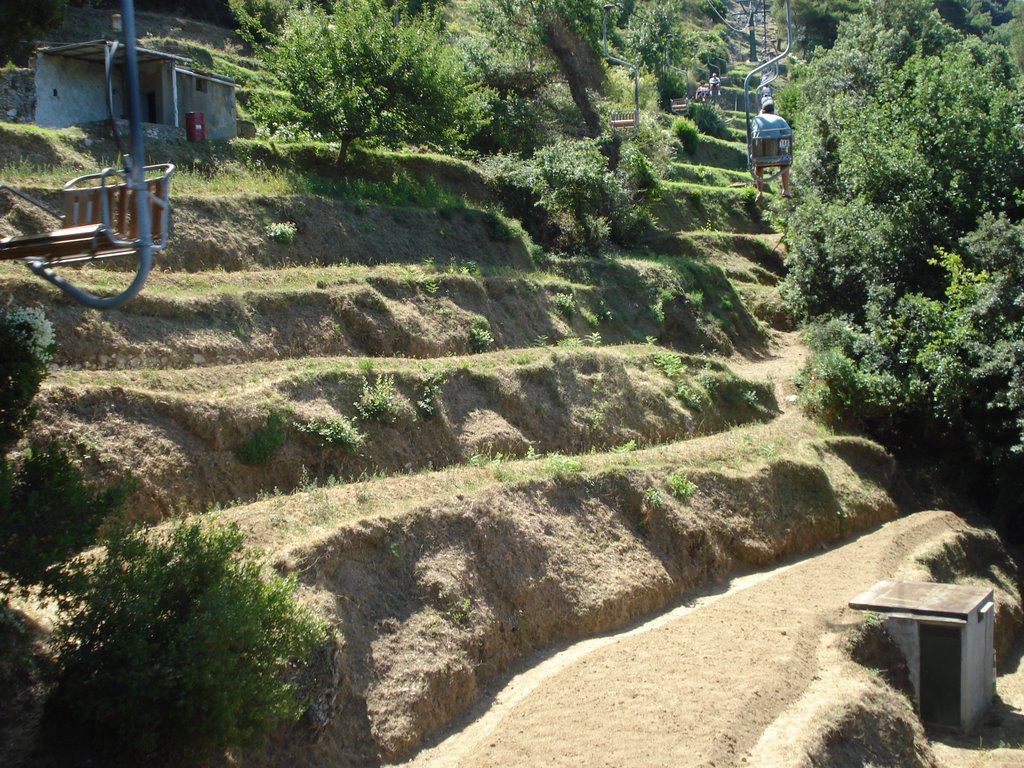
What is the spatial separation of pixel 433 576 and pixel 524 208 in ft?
63.6

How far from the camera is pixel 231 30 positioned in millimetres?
48875

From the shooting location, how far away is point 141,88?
2766 cm

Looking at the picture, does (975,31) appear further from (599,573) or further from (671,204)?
(599,573)

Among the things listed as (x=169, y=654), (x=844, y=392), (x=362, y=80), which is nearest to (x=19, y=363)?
(x=169, y=654)

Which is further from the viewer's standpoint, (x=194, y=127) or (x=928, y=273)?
(x=928, y=273)

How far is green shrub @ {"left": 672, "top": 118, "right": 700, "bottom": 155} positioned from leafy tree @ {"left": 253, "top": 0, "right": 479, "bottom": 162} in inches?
1074

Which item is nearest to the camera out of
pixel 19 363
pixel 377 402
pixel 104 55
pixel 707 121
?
pixel 19 363

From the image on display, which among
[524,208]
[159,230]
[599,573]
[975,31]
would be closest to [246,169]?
[524,208]

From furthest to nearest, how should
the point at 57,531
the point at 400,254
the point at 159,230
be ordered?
the point at 400,254
the point at 57,531
the point at 159,230

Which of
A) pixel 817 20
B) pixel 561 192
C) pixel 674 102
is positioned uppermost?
pixel 817 20

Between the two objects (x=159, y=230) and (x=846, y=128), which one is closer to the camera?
(x=159, y=230)

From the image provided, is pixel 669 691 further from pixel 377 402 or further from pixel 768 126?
pixel 768 126

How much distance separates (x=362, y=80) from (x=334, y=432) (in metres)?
14.5

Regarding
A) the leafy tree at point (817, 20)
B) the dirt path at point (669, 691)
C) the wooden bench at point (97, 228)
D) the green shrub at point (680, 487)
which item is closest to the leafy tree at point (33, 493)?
Result: the wooden bench at point (97, 228)
